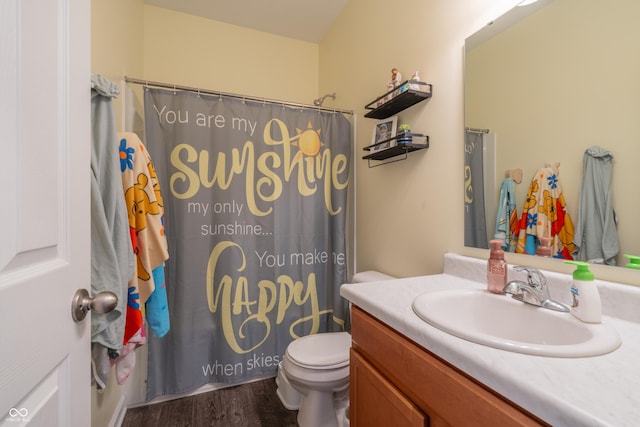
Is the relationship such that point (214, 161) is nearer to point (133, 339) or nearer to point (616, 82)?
point (133, 339)

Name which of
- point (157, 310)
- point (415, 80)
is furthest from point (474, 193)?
point (157, 310)

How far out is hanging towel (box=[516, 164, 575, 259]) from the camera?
0.83 metres

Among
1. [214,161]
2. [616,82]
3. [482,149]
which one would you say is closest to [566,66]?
[616,82]

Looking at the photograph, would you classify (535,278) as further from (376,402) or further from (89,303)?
(89,303)

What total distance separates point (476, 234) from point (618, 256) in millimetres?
402

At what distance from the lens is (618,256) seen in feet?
2.40

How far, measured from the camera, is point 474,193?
111cm

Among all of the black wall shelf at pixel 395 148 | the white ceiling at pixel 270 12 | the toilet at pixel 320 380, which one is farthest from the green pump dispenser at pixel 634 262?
the white ceiling at pixel 270 12

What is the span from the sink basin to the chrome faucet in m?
0.02

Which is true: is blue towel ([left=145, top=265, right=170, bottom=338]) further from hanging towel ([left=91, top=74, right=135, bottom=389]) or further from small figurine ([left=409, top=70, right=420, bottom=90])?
small figurine ([left=409, top=70, right=420, bottom=90])

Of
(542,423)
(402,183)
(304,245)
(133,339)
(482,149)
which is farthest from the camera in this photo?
(304,245)

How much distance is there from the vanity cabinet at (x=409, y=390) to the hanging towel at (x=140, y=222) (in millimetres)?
778

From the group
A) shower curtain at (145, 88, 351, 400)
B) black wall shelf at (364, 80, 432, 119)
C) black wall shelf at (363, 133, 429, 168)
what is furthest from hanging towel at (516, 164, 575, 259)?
shower curtain at (145, 88, 351, 400)

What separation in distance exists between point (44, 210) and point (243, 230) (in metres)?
1.22
